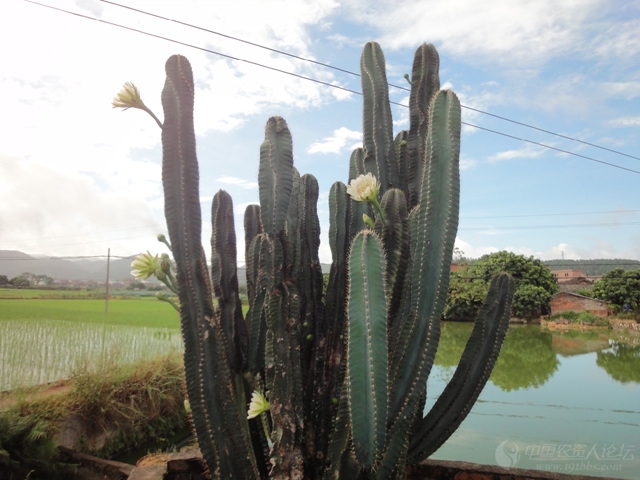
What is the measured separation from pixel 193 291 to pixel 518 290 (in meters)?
17.1

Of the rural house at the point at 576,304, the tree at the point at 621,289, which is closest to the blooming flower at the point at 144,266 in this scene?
the rural house at the point at 576,304

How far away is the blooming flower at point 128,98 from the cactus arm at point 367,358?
35.4 inches

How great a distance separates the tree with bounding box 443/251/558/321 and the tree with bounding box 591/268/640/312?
→ 67.8 inches

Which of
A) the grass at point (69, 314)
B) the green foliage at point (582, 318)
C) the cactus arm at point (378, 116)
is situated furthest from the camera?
the green foliage at point (582, 318)

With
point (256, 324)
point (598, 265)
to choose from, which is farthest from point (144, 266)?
point (598, 265)

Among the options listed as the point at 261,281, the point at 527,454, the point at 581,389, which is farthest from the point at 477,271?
the point at 261,281

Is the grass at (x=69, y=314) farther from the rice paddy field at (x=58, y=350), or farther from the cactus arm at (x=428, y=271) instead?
the cactus arm at (x=428, y=271)

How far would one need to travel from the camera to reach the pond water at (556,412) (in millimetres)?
3809

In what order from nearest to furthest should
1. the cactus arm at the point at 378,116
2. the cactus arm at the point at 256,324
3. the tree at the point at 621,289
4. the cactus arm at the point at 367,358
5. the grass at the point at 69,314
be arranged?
the cactus arm at the point at 367,358 < the cactus arm at the point at 256,324 < the cactus arm at the point at 378,116 < the grass at the point at 69,314 < the tree at the point at 621,289

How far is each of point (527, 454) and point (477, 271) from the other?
50.6 ft

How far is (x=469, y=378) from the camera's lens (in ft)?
5.89

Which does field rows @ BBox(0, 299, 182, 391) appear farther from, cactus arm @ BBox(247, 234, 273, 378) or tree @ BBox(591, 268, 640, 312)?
tree @ BBox(591, 268, 640, 312)

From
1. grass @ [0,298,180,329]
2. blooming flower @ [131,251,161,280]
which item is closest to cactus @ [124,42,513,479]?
blooming flower @ [131,251,161,280]

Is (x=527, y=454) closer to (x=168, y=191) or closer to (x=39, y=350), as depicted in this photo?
(x=168, y=191)
